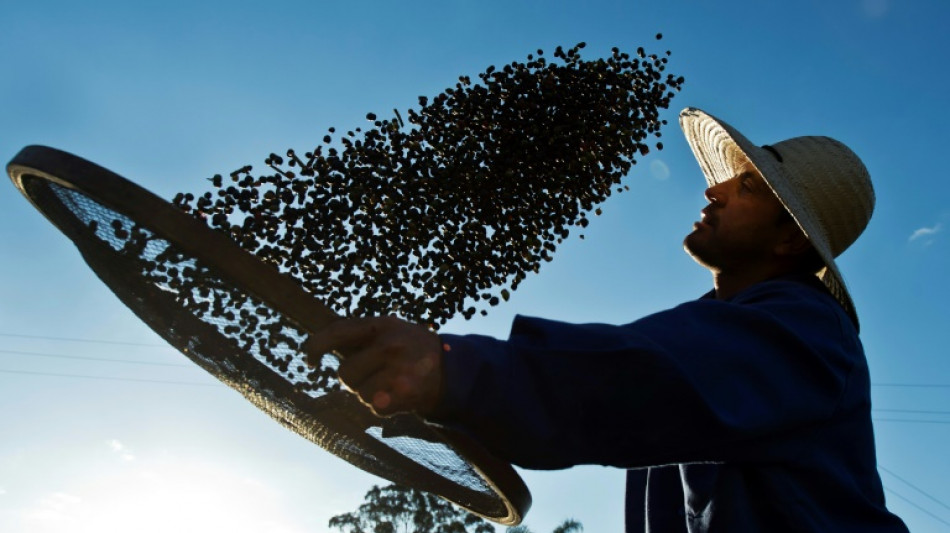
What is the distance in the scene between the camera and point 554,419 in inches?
57.0

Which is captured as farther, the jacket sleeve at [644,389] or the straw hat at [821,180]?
the straw hat at [821,180]

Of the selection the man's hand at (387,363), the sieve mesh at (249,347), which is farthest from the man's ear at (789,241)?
the man's hand at (387,363)

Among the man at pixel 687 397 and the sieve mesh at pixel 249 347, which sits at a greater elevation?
the sieve mesh at pixel 249 347

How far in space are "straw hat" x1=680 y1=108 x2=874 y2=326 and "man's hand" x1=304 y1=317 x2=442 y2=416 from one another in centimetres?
142

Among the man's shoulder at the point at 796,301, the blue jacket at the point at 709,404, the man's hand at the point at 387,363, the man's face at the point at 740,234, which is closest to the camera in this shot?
the man's hand at the point at 387,363

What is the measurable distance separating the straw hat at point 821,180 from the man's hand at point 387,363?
4.66 feet

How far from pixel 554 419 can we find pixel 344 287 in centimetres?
179

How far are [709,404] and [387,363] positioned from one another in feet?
1.98

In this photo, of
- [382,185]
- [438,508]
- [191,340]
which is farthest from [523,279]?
[438,508]

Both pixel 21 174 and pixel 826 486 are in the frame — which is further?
pixel 826 486

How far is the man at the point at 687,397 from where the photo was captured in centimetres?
137

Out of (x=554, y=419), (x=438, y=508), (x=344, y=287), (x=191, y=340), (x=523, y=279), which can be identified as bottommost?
(x=554, y=419)

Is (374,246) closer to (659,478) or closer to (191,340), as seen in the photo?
(191,340)

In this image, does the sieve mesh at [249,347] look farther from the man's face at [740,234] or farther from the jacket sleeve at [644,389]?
the man's face at [740,234]
